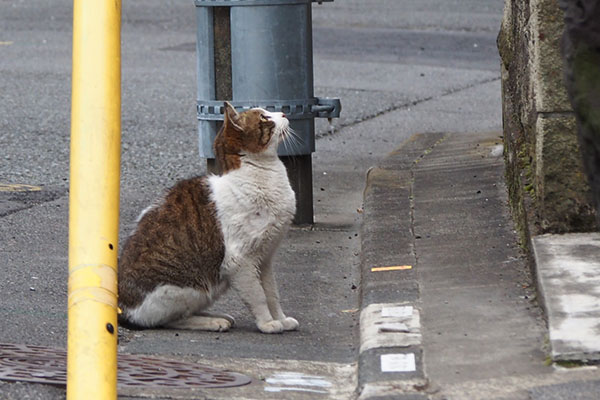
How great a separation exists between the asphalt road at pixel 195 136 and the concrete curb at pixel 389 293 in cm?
17

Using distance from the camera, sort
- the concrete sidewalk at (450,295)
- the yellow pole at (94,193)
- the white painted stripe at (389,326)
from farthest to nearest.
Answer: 1. the white painted stripe at (389,326)
2. the concrete sidewalk at (450,295)
3. the yellow pole at (94,193)

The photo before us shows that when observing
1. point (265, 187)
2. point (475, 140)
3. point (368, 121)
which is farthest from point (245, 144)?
point (368, 121)

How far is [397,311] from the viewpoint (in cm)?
484

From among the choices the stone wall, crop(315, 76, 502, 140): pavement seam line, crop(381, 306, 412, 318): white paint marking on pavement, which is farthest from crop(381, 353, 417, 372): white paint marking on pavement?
crop(315, 76, 502, 140): pavement seam line

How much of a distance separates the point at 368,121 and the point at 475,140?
2.30 m

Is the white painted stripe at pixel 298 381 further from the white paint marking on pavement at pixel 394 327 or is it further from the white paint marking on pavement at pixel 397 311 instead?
the white paint marking on pavement at pixel 397 311

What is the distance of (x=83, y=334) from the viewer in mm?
3615

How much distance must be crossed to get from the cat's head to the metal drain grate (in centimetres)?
112

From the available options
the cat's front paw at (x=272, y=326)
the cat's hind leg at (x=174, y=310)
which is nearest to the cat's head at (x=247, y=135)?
the cat's hind leg at (x=174, y=310)

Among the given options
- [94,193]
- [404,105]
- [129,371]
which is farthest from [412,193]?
[404,105]

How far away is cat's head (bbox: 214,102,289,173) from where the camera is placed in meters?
5.22

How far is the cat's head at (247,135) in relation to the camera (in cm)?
522

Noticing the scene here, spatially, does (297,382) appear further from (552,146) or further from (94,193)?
(552,146)

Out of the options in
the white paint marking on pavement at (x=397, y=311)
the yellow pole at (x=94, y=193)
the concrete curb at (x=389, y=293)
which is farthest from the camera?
the white paint marking on pavement at (x=397, y=311)
